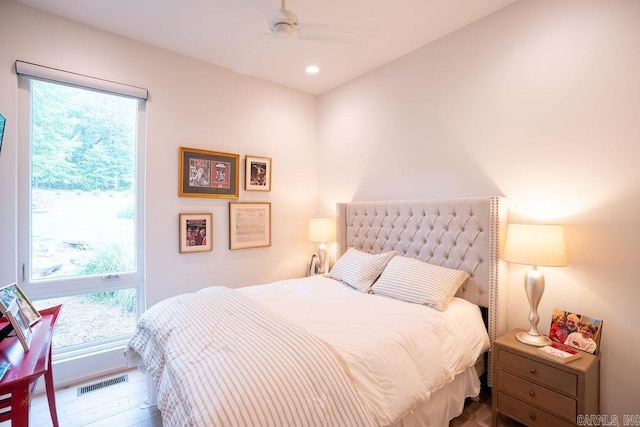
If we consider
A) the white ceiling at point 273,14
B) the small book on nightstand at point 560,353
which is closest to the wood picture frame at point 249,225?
the white ceiling at point 273,14

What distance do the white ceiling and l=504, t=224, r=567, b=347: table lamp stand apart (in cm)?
163

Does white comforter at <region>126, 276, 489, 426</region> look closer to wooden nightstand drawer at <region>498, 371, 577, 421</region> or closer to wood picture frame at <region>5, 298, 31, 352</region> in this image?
wooden nightstand drawer at <region>498, 371, 577, 421</region>

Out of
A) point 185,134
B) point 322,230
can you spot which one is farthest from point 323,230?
point 185,134

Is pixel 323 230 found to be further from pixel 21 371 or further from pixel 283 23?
pixel 21 371

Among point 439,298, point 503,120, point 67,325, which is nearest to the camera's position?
point 439,298

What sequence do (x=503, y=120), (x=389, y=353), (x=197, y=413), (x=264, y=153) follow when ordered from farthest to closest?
(x=264, y=153) → (x=503, y=120) → (x=389, y=353) → (x=197, y=413)

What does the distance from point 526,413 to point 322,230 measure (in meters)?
2.19

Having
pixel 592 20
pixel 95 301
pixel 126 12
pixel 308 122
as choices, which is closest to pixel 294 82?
pixel 308 122

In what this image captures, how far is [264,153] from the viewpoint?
339 cm

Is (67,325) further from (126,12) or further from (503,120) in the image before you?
(503,120)

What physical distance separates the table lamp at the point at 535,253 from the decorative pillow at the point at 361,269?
1.00 m

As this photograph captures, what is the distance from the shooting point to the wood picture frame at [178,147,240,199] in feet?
9.33

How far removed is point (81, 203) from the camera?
247cm

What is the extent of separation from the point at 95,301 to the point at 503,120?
359 centimetres
